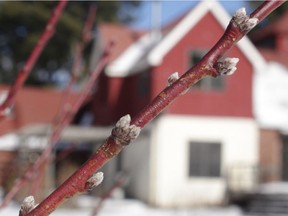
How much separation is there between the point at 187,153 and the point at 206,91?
7.44 ft

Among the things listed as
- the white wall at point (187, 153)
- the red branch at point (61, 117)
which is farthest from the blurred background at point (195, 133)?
the red branch at point (61, 117)

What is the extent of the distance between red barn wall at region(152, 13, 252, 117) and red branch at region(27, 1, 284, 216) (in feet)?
63.5

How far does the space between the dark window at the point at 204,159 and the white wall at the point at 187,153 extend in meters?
0.15

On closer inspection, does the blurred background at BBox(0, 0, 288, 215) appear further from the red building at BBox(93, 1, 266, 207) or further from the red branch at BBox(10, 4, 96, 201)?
the red branch at BBox(10, 4, 96, 201)

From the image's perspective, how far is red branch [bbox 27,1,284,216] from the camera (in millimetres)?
771

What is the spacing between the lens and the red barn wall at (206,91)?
67.4 ft

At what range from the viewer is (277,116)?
23.0 metres

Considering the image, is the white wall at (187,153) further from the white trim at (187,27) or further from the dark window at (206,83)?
the white trim at (187,27)

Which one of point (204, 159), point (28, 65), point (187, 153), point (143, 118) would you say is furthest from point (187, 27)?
point (143, 118)

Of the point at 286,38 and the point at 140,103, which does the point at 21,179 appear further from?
the point at 286,38

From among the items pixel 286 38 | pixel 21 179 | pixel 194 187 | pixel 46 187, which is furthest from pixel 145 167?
pixel 21 179

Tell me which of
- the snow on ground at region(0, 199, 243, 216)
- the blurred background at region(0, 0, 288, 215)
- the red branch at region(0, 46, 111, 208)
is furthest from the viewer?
the blurred background at region(0, 0, 288, 215)

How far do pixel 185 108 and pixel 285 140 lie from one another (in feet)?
15.6

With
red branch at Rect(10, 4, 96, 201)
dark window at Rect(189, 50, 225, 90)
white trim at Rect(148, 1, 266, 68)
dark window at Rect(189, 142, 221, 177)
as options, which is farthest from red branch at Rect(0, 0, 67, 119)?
dark window at Rect(189, 50, 225, 90)
